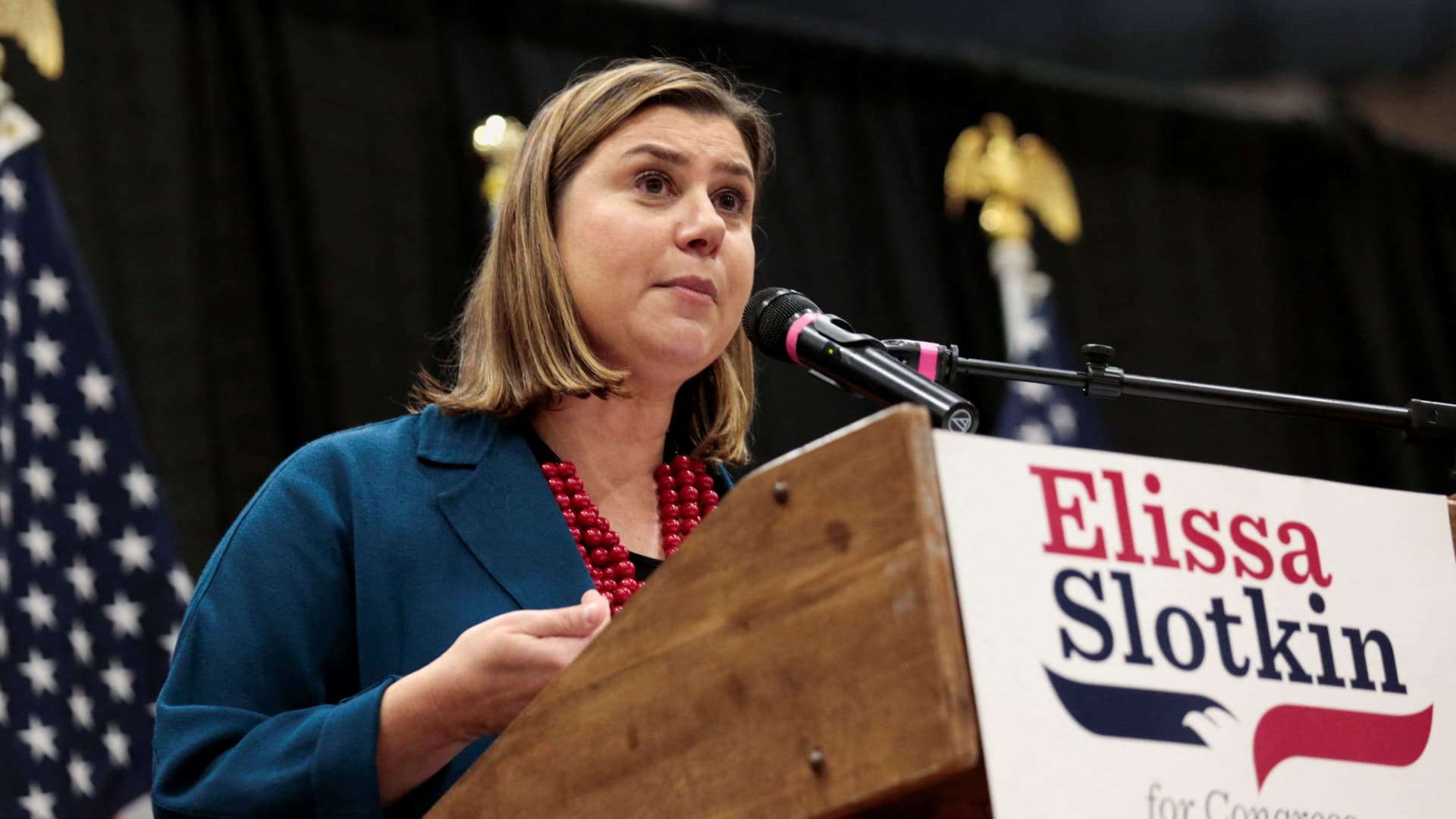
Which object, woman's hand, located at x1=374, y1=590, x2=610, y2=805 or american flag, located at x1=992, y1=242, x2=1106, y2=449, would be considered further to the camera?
american flag, located at x1=992, y1=242, x2=1106, y2=449

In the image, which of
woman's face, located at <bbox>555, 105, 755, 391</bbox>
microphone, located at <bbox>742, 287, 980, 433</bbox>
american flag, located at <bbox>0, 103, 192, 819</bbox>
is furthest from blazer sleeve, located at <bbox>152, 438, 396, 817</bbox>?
american flag, located at <bbox>0, 103, 192, 819</bbox>

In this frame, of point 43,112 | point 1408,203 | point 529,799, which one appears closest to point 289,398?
point 43,112

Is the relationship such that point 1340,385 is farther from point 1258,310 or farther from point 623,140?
point 623,140

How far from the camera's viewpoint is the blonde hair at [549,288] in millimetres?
1800

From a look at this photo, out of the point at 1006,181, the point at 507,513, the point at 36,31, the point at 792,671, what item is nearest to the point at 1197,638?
the point at 792,671

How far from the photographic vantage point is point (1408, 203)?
5.63 meters

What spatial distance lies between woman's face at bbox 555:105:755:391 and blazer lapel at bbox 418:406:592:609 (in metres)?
0.18

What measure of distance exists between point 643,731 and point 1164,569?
0.41 m

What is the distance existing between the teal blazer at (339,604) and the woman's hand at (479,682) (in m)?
0.03

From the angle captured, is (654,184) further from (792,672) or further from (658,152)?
(792,672)

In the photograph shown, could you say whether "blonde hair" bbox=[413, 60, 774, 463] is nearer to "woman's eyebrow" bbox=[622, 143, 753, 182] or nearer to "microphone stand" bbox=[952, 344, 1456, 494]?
"woman's eyebrow" bbox=[622, 143, 753, 182]

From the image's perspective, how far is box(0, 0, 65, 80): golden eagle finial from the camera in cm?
330

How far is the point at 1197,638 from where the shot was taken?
3.81ft

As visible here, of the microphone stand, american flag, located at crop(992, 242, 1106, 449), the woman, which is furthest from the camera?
american flag, located at crop(992, 242, 1106, 449)
